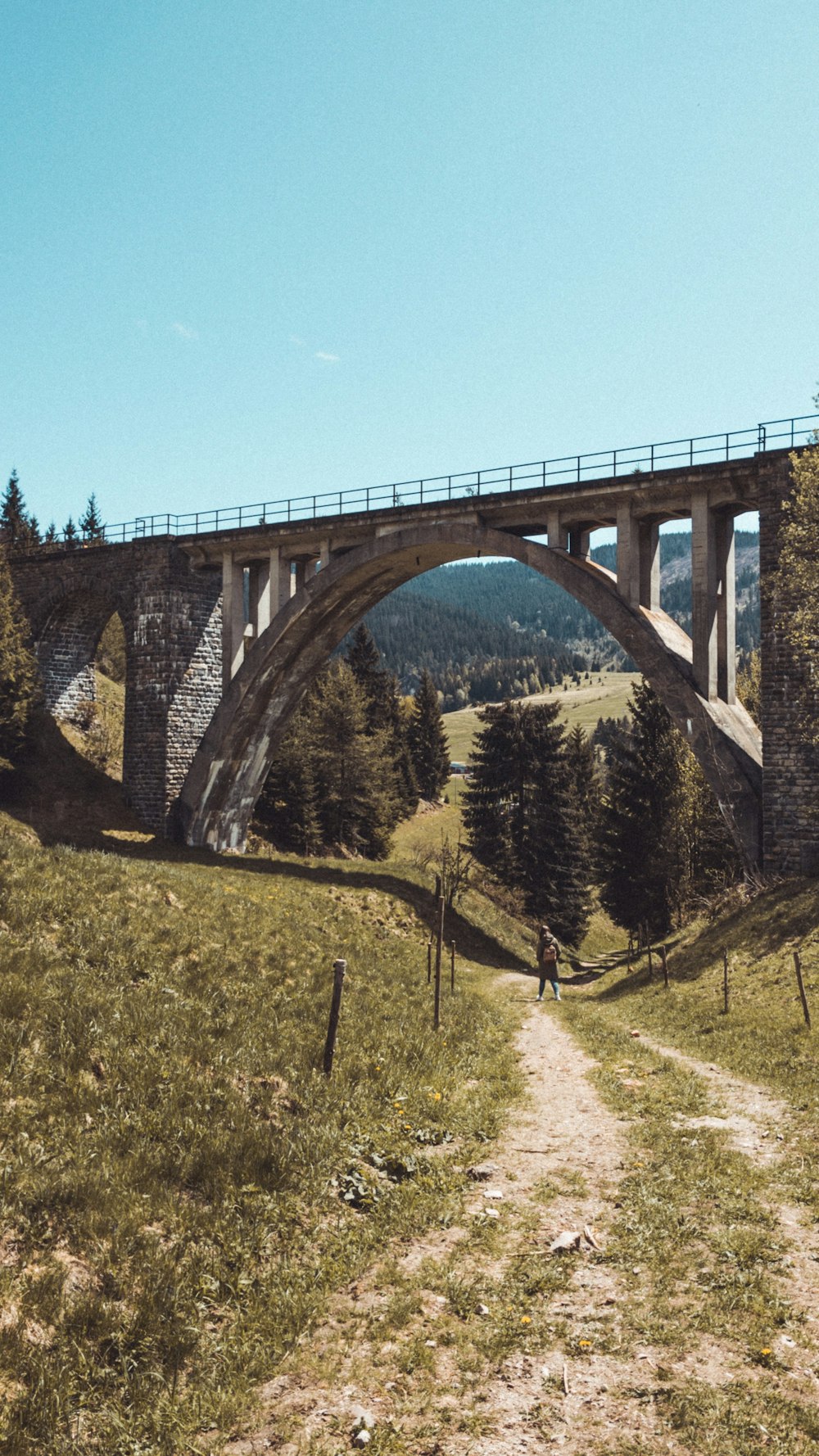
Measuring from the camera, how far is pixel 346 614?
38.8 meters

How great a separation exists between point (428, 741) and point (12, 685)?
46.0 m

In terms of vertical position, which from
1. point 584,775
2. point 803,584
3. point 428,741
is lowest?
point 584,775

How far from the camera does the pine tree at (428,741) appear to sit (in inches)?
3174

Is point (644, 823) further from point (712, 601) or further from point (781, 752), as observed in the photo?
point (781, 752)

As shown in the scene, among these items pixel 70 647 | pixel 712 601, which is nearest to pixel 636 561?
pixel 712 601

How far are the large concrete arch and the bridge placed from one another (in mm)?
61

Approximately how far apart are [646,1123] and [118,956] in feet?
22.6

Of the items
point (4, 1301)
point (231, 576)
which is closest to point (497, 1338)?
point (4, 1301)

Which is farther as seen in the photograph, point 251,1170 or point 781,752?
point 781,752

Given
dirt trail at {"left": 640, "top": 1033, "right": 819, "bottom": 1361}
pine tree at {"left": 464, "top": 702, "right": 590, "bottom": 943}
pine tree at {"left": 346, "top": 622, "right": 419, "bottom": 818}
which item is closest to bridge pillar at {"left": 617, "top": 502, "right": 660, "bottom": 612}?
pine tree at {"left": 464, "top": 702, "right": 590, "bottom": 943}

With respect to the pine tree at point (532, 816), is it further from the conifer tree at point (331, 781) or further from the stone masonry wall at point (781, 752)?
the stone masonry wall at point (781, 752)

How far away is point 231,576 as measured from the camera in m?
38.9

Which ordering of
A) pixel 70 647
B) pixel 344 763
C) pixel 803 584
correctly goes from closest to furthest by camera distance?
pixel 803 584 → pixel 70 647 → pixel 344 763

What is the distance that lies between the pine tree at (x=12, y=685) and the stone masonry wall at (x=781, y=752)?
2829 cm
